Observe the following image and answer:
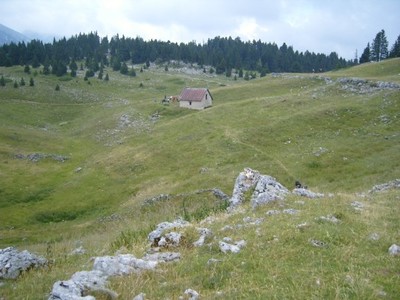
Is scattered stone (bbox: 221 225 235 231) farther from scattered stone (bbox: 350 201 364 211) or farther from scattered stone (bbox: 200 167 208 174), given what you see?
scattered stone (bbox: 200 167 208 174)

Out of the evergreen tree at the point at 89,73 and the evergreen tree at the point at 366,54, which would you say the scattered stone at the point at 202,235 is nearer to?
the evergreen tree at the point at 89,73

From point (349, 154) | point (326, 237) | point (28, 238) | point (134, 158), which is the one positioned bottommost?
point (28, 238)

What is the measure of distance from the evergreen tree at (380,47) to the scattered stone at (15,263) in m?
171

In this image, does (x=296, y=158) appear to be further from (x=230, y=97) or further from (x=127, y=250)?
(x=230, y=97)

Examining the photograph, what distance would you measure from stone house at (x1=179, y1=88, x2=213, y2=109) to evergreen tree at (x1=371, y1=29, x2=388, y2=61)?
10336 cm

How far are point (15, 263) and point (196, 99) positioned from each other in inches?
2998

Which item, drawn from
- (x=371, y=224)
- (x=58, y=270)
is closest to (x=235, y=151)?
(x=371, y=224)

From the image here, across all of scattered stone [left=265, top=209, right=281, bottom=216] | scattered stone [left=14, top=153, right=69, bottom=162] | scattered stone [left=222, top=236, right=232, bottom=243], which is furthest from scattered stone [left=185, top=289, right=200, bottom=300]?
scattered stone [left=14, top=153, right=69, bottom=162]

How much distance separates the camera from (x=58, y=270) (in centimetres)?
1278

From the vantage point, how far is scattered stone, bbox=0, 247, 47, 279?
12.7 meters

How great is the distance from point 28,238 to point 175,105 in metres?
58.4

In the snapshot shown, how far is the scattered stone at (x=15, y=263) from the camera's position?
12711 mm

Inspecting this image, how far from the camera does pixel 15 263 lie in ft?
42.8

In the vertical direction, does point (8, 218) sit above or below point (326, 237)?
below
